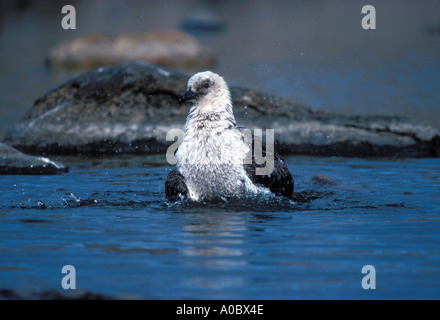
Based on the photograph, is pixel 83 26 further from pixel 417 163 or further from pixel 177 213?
pixel 177 213

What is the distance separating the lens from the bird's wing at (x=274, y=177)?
8195 millimetres

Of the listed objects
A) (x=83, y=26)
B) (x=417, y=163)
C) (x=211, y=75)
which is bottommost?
(x=417, y=163)

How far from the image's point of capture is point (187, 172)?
820 cm

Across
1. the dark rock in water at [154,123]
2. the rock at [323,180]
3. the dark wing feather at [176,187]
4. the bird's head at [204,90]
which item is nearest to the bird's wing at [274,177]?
the bird's head at [204,90]

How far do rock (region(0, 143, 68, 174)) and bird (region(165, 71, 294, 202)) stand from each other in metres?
2.75

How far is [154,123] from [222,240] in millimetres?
6143

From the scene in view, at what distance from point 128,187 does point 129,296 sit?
14.6 ft

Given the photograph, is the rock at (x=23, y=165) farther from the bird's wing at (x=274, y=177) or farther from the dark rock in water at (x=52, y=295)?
the dark rock in water at (x=52, y=295)

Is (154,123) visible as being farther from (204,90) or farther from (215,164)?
(215,164)

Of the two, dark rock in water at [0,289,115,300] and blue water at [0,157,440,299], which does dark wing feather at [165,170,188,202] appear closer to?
blue water at [0,157,440,299]

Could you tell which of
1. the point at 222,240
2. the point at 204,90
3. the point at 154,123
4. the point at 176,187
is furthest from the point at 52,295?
the point at 154,123
